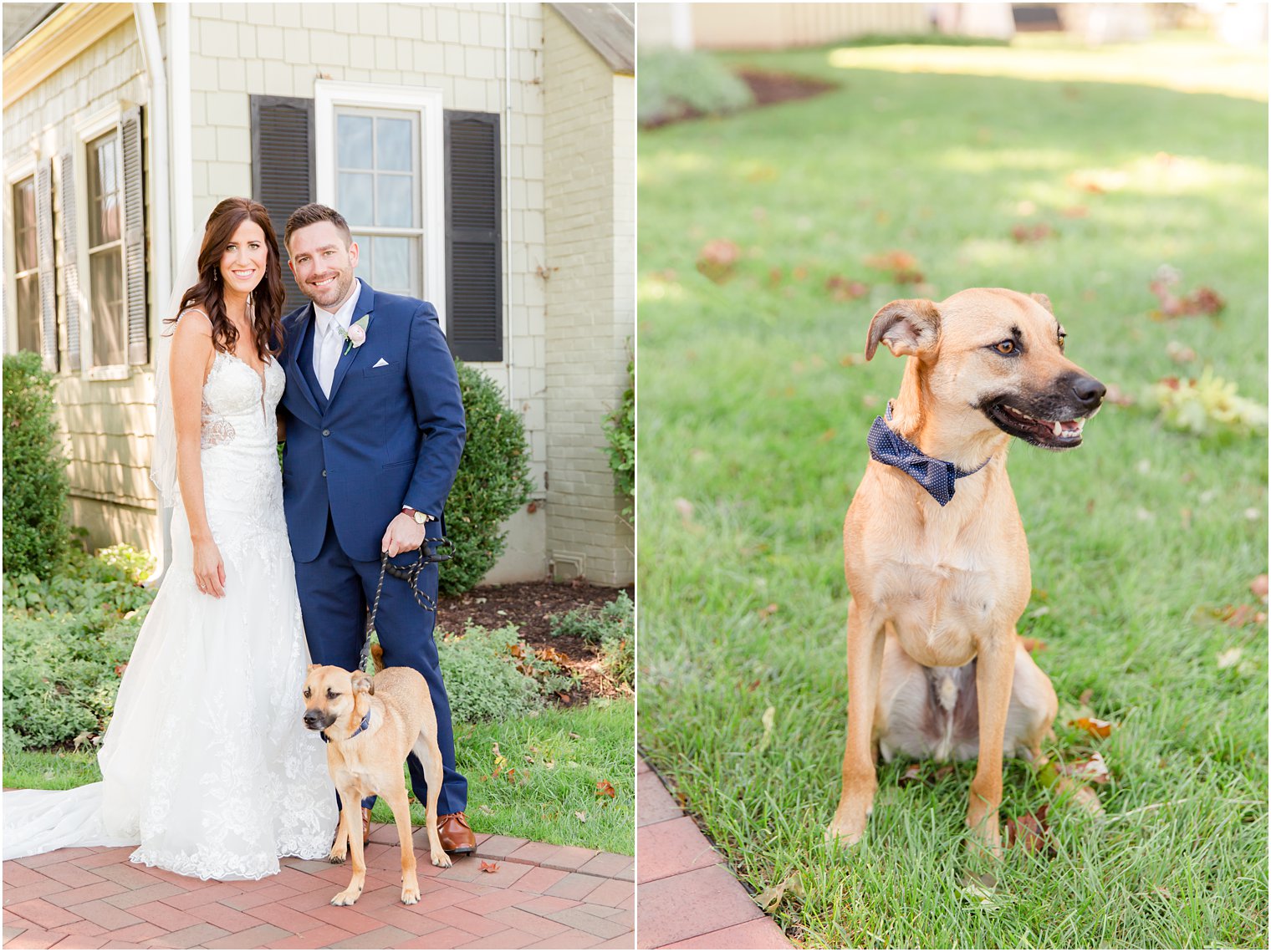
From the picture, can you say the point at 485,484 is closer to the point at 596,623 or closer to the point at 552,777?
the point at 596,623

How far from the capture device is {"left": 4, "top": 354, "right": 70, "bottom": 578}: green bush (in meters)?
3.90

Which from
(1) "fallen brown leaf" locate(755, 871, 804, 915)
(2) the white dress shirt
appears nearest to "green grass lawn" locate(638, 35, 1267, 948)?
(1) "fallen brown leaf" locate(755, 871, 804, 915)

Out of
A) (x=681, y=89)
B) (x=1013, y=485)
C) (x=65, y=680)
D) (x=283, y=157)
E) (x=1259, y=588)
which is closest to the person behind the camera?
(x=283, y=157)

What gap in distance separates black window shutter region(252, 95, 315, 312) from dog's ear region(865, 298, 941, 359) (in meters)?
1.79

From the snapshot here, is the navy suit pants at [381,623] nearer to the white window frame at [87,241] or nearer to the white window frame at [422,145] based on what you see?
the white window frame at [422,145]

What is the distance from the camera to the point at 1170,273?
6941 millimetres

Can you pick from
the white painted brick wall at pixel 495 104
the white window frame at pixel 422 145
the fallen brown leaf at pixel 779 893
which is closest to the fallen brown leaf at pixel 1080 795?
the fallen brown leaf at pixel 779 893

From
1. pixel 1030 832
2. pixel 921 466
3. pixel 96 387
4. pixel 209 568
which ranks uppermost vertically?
pixel 96 387

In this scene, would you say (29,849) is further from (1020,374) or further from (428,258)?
(1020,374)

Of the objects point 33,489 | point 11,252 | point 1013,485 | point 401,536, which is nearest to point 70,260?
point 11,252

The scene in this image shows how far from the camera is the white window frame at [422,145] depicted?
3.23 metres

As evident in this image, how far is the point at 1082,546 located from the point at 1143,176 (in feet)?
18.4

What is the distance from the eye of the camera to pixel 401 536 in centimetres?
286

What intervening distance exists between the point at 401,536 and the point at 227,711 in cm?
78
